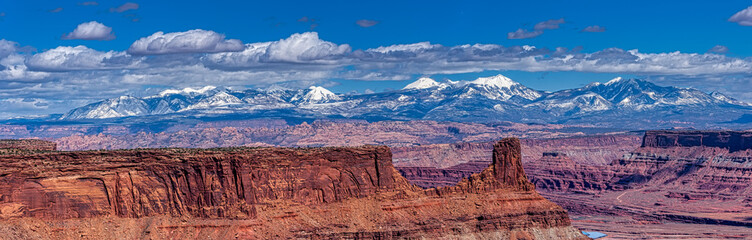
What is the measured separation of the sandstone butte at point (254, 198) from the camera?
296 feet

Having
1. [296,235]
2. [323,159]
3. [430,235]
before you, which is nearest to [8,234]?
[296,235]

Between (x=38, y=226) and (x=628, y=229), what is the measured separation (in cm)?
13079

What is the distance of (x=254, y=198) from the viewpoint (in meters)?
100

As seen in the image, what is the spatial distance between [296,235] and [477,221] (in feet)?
74.7

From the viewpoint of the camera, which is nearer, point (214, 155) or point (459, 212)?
point (214, 155)

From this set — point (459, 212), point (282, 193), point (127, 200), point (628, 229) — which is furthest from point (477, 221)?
point (628, 229)

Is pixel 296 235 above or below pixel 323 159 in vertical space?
below

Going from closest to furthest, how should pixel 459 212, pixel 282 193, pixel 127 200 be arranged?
pixel 127 200
pixel 282 193
pixel 459 212

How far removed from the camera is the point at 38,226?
3499 inches

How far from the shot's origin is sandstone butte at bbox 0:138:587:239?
90.3 m

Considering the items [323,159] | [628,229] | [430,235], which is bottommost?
[628,229]

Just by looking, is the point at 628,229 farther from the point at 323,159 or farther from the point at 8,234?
the point at 8,234

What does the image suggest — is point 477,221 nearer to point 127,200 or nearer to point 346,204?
point 346,204

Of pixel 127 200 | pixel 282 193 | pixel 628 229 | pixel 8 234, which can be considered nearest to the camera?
pixel 8 234
